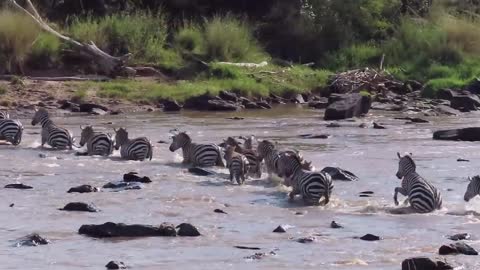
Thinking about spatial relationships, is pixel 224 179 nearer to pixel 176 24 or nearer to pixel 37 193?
pixel 37 193

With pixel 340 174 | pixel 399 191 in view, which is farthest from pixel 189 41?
pixel 399 191

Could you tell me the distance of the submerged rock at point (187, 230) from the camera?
12.4 meters

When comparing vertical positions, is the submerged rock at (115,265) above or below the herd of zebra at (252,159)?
below

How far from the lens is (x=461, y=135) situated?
23.9m

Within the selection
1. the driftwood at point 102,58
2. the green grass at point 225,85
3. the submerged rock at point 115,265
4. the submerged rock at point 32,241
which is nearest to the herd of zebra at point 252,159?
the submerged rock at point 32,241

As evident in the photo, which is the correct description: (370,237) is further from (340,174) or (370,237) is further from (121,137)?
(121,137)

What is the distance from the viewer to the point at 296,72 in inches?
1441

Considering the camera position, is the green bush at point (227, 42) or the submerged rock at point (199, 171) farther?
the green bush at point (227, 42)

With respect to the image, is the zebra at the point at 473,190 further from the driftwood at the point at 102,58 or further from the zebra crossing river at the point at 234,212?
the driftwood at the point at 102,58

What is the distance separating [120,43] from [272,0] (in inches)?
342

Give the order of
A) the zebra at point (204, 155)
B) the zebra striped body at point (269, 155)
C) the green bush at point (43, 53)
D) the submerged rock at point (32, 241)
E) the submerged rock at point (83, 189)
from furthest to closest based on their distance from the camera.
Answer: the green bush at point (43, 53) → the zebra at point (204, 155) → the zebra striped body at point (269, 155) → the submerged rock at point (83, 189) → the submerged rock at point (32, 241)

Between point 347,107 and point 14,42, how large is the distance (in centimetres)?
1004

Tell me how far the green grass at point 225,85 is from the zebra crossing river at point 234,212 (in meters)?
8.18

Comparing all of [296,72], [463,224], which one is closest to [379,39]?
[296,72]
